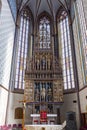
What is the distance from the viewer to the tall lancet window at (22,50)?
625 inches

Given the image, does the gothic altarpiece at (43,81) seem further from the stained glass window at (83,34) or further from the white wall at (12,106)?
the stained glass window at (83,34)

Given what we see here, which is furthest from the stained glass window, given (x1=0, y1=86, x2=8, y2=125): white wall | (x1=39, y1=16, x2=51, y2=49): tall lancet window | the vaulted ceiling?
(x1=0, y1=86, x2=8, y2=125): white wall

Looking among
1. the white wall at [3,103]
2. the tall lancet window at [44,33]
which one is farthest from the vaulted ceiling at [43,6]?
the white wall at [3,103]

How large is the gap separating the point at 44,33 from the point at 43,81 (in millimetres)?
7619

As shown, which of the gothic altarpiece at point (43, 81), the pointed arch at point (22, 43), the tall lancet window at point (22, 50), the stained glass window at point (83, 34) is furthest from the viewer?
the pointed arch at point (22, 43)

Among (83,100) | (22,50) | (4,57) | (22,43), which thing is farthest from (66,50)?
(4,57)

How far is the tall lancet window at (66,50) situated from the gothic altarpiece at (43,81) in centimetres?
138

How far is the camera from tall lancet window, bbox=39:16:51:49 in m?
17.2

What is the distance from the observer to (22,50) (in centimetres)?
1755

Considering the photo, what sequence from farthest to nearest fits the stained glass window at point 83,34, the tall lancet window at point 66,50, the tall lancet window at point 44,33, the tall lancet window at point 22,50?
the tall lancet window at point 44,33, the tall lancet window at point 22,50, the tall lancet window at point 66,50, the stained glass window at point 83,34

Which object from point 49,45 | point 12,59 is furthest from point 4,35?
point 49,45

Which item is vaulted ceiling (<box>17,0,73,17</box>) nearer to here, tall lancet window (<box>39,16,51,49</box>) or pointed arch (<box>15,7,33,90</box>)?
pointed arch (<box>15,7,33,90</box>)

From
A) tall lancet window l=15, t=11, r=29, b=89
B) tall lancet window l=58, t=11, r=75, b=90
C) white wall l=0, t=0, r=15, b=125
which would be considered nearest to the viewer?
white wall l=0, t=0, r=15, b=125

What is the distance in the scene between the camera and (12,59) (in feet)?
50.5
